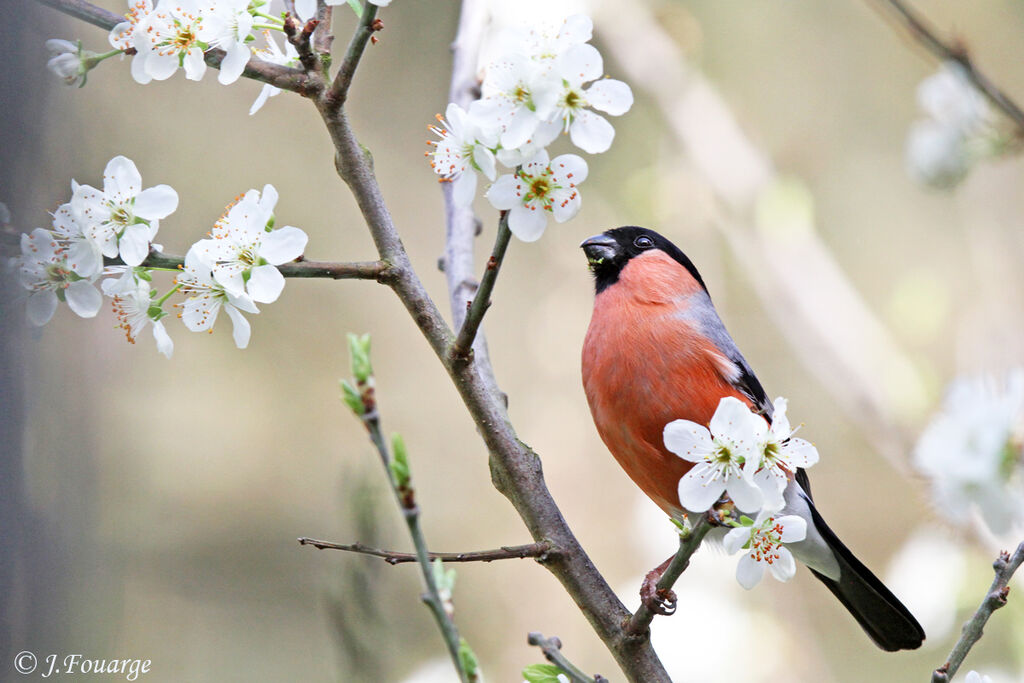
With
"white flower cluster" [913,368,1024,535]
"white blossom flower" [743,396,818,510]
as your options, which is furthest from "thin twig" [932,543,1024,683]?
"white blossom flower" [743,396,818,510]

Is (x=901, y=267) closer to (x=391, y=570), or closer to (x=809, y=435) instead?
(x=809, y=435)

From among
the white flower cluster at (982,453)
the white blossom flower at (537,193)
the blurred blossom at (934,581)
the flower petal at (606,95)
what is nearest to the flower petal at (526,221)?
the white blossom flower at (537,193)

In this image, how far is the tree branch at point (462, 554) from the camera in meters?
1.14

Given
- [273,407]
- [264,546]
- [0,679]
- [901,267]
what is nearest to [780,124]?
[901,267]

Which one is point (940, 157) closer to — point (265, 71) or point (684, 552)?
point (684, 552)

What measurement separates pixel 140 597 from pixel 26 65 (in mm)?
3873

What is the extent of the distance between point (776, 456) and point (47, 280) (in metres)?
0.93

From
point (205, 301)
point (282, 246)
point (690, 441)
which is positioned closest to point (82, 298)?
point (205, 301)

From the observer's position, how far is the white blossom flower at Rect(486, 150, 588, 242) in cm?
112

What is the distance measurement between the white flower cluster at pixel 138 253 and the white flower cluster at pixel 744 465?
0.56 m

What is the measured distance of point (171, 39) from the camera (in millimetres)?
1231

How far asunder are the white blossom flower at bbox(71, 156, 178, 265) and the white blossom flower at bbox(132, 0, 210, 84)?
14 centimetres

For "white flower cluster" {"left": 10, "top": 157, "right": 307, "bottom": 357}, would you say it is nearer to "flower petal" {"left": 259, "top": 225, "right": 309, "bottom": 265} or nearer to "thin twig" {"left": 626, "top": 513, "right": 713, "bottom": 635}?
"flower petal" {"left": 259, "top": 225, "right": 309, "bottom": 265}

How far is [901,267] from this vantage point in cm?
553
